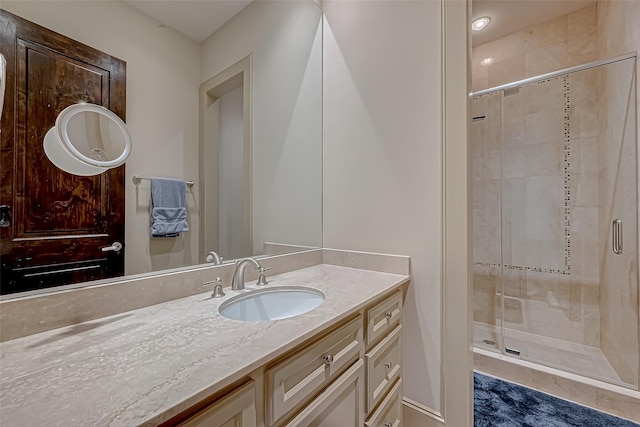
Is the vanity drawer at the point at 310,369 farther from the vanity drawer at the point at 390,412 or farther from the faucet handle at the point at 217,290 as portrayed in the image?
the faucet handle at the point at 217,290

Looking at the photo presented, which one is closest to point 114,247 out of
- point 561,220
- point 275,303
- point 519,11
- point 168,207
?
point 168,207

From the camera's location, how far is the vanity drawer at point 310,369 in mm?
614

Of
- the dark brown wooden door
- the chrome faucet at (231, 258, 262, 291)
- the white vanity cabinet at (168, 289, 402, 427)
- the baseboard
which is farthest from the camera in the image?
the baseboard

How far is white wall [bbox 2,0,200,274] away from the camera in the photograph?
83 centimetres

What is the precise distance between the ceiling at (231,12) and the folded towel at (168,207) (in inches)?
24.3

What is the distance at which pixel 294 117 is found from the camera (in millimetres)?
1636

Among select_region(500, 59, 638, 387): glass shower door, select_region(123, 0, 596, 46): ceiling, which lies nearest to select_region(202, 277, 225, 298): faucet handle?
select_region(123, 0, 596, 46): ceiling

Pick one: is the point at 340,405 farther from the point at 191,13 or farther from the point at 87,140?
the point at 191,13

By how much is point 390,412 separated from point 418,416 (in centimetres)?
24

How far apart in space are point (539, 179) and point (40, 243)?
3.03 m

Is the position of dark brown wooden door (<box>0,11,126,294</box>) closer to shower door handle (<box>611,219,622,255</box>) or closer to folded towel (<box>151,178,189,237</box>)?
folded towel (<box>151,178,189,237</box>)

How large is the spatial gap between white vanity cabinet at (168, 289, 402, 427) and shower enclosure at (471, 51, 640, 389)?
1.34 metres

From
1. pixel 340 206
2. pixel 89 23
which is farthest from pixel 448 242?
pixel 89 23

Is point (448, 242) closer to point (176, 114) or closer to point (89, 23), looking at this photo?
point (176, 114)
